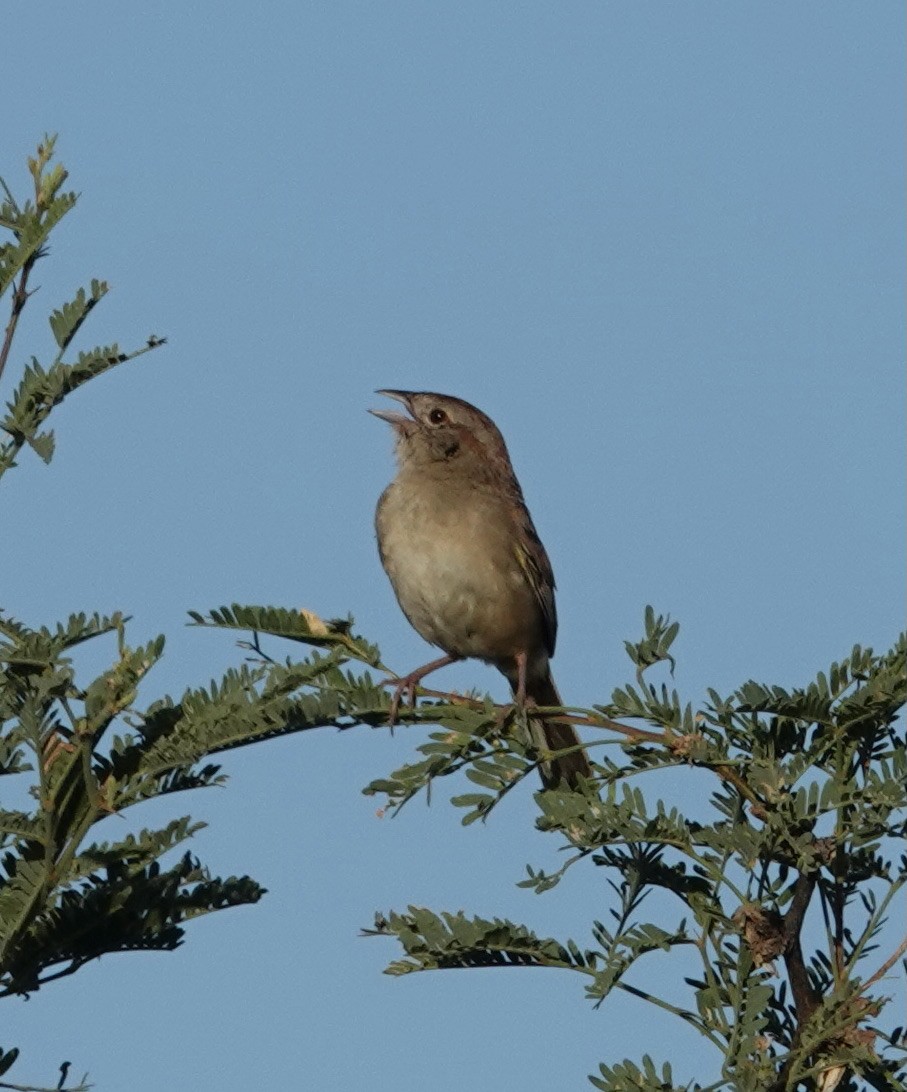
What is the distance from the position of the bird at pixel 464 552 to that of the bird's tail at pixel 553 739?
12mm

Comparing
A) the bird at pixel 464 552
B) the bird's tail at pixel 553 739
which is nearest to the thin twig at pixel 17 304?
the bird's tail at pixel 553 739

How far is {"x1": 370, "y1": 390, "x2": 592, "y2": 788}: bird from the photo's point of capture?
6.14 metres

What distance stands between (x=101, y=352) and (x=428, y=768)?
42.1 inches

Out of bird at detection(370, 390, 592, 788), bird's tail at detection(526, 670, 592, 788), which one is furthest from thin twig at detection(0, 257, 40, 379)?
bird at detection(370, 390, 592, 788)

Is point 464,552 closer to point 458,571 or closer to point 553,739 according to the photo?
point 458,571

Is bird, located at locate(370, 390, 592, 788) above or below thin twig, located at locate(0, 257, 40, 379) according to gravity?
above

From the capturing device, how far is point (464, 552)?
6184mm

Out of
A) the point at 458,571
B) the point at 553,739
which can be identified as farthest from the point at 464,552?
the point at 553,739

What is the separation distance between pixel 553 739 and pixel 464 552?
2.59ft

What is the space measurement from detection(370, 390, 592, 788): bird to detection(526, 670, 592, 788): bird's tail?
0.5 inches

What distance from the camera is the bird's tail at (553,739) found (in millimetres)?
3709

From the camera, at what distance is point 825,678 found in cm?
296

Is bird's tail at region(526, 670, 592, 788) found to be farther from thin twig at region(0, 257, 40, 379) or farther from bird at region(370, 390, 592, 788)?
thin twig at region(0, 257, 40, 379)

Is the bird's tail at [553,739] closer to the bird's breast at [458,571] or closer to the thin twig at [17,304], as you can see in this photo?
the bird's breast at [458,571]
